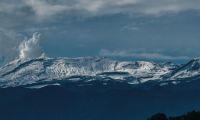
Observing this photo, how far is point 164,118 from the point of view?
169125mm

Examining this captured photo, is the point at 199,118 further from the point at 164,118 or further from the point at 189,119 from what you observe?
the point at 164,118

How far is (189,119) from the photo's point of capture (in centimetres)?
15788

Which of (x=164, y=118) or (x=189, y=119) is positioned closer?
(x=189, y=119)

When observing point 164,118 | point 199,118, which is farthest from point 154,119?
point 199,118

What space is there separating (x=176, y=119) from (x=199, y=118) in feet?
40.2

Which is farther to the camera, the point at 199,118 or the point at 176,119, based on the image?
the point at 176,119

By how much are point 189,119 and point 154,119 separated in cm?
1216

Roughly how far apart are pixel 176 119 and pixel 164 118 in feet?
10.7

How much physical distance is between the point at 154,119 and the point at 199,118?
13759 mm

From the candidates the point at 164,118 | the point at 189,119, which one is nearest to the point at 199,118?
the point at 189,119

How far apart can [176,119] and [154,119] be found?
6483 mm

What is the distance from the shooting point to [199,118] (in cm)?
15812

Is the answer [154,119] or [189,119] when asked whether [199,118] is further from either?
[154,119]

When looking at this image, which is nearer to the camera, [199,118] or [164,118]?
[199,118]
